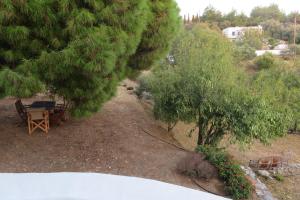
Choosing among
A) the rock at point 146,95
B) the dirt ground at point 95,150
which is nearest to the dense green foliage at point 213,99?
the dirt ground at point 95,150

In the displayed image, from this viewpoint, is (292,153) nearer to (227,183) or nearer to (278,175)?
(278,175)

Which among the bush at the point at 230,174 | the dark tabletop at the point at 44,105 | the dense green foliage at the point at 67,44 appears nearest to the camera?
the dense green foliage at the point at 67,44

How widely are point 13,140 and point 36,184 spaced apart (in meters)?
7.29

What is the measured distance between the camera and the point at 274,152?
43.8 ft

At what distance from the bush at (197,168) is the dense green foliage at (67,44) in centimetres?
300

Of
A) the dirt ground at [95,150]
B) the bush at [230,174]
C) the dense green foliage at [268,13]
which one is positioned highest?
the dense green foliage at [268,13]

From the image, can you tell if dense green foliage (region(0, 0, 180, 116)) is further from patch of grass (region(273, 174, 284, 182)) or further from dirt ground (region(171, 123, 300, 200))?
patch of grass (region(273, 174, 284, 182))

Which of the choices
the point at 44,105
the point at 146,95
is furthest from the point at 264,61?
the point at 44,105

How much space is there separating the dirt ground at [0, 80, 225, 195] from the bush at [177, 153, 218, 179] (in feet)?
0.60

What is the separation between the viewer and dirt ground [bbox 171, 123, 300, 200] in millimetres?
9105

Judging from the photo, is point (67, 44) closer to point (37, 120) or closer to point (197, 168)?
point (37, 120)

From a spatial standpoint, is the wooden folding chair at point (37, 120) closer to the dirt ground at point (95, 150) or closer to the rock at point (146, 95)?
the dirt ground at point (95, 150)

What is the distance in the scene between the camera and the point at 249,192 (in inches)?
301

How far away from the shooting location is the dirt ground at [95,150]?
7637 millimetres
